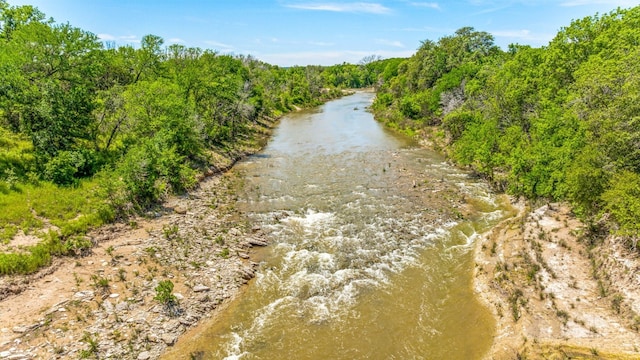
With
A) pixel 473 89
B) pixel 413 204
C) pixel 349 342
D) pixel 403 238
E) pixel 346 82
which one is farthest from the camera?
pixel 346 82

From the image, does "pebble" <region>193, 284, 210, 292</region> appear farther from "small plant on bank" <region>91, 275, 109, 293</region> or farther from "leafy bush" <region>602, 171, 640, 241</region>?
"leafy bush" <region>602, 171, 640, 241</region>

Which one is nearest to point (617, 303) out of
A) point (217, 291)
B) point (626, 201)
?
point (626, 201)

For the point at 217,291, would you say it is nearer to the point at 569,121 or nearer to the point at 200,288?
the point at 200,288

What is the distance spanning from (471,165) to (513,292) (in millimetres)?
26554

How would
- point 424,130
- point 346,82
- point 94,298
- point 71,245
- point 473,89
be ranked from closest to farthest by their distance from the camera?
1. point 94,298
2. point 71,245
3. point 473,89
4. point 424,130
5. point 346,82

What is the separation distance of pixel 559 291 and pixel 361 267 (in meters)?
10.9

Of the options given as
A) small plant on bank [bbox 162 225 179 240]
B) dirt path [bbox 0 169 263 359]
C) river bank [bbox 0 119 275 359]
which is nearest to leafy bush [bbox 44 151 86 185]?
river bank [bbox 0 119 275 359]

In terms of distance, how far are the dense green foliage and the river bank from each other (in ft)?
73.0

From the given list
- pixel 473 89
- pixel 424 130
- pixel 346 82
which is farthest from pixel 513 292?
pixel 346 82

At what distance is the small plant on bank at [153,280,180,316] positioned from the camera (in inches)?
701

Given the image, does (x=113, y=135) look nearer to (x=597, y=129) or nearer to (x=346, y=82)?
(x=597, y=129)

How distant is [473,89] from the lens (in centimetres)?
4950

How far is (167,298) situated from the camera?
1806 centimetres

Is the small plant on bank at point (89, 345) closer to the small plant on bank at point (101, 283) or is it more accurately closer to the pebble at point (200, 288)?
the small plant on bank at point (101, 283)
